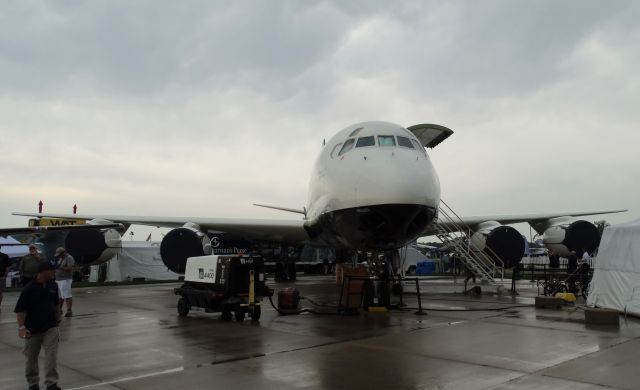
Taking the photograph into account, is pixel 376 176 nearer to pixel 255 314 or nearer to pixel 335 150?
pixel 335 150

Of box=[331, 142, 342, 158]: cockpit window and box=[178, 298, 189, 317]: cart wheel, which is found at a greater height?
box=[331, 142, 342, 158]: cockpit window

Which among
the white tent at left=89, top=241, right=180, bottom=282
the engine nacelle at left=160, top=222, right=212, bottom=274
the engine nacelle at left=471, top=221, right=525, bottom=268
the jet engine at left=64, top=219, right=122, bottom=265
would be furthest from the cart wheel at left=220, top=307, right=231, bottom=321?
the white tent at left=89, top=241, right=180, bottom=282

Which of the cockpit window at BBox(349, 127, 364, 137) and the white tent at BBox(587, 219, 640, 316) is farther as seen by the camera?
the cockpit window at BBox(349, 127, 364, 137)

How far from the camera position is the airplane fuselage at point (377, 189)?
10148 mm

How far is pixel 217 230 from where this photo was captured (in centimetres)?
1814

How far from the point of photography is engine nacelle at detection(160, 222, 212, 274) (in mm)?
15250

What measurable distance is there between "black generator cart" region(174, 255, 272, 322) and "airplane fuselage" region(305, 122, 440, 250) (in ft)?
7.20

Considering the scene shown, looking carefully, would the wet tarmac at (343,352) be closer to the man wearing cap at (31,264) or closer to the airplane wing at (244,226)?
the man wearing cap at (31,264)

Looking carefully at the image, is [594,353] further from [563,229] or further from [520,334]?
[563,229]

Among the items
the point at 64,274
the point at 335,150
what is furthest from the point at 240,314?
the point at 335,150

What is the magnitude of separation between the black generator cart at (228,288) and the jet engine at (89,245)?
827cm

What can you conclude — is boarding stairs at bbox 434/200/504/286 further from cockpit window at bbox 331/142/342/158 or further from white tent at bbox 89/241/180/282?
white tent at bbox 89/241/180/282

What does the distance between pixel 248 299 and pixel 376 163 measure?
369 centimetres

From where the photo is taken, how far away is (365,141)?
1195 centimetres
